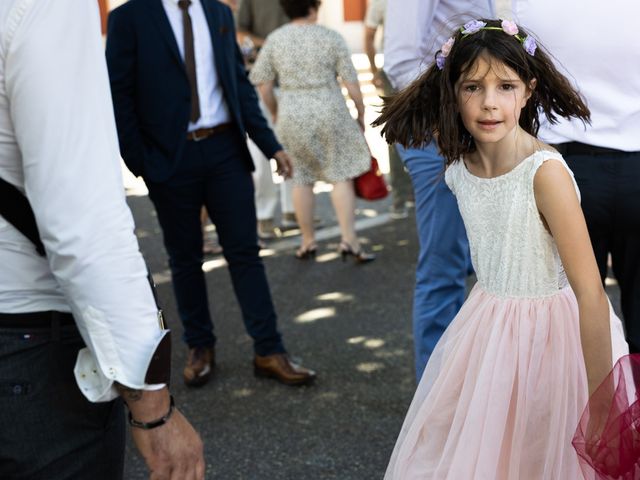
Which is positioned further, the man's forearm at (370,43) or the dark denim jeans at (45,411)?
the man's forearm at (370,43)

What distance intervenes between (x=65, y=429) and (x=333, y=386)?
2673 mm

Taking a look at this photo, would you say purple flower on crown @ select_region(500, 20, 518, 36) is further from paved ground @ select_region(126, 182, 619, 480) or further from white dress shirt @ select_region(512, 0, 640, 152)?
paved ground @ select_region(126, 182, 619, 480)

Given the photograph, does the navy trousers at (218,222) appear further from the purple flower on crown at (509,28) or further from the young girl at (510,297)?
the purple flower on crown at (509,28)

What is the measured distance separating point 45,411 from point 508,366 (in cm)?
123

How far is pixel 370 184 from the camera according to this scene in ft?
21.8

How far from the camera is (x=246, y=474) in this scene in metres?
3.74

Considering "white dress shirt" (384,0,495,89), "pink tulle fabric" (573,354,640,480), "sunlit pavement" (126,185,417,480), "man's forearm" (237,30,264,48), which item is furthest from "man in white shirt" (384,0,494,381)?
"man's forearm" (237,30,264,48)

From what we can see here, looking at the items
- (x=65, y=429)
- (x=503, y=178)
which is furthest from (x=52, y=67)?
(x=503, y=178)

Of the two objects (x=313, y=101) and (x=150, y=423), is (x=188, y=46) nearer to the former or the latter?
(x=313, y=101)

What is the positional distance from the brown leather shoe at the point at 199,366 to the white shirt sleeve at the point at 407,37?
171cm

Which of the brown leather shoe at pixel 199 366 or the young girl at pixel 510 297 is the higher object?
the young girl at pixel 510 297

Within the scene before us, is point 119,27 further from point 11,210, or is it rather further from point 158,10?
point 11,210

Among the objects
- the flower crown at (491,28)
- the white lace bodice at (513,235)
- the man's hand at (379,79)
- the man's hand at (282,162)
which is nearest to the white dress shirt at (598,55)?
the flower crown at (491,28)

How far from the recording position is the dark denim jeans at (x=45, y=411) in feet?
6.15
